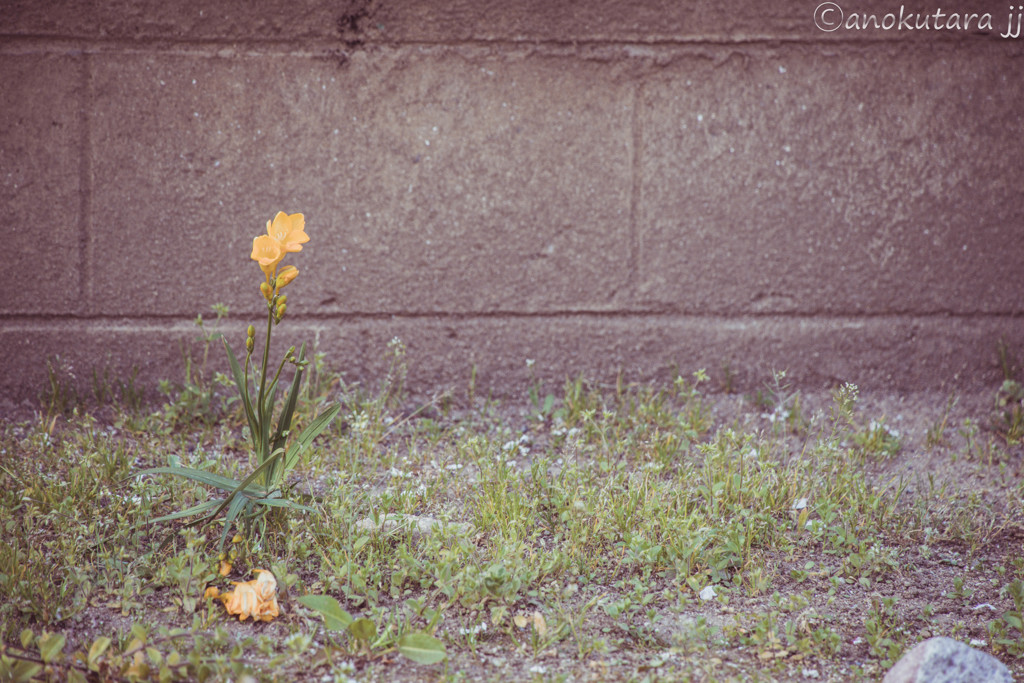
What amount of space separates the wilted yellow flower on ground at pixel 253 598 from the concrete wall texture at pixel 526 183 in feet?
4.15

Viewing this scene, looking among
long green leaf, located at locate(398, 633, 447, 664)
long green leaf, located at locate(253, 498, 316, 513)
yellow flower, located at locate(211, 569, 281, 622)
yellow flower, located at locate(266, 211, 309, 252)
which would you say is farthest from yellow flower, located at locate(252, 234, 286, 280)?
long green leaf, located at locate(398, 633, 447, 664)

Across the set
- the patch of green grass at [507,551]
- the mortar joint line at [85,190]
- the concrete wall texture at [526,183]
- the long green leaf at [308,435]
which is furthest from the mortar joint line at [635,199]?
the mortar joint line at [85,190]

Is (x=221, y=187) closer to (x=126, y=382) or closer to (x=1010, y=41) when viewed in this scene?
(x=126, y=382)

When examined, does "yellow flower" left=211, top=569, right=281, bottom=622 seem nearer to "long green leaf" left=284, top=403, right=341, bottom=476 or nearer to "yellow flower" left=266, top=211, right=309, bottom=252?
"long green leaf" left=284, top=403, right=341, bottom=476

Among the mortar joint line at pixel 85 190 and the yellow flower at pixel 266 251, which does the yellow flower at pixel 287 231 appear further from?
the mortar joint line at pixel 85 190

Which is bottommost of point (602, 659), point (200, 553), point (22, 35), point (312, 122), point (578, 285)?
point (602, 659)

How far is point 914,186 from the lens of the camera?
2758 millimetres

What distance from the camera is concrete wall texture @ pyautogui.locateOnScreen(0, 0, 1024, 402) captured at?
262 centimetres

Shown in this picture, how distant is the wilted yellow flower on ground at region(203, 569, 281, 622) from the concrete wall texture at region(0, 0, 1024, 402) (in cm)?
126

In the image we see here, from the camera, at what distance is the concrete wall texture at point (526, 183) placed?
262 centimetres

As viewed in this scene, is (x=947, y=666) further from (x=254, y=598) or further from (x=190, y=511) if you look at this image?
(x=190, y=511)

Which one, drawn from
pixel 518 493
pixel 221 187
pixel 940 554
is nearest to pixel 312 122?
pixel 221 187

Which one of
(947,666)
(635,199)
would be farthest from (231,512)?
(635,199)

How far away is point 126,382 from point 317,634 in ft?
5.17
